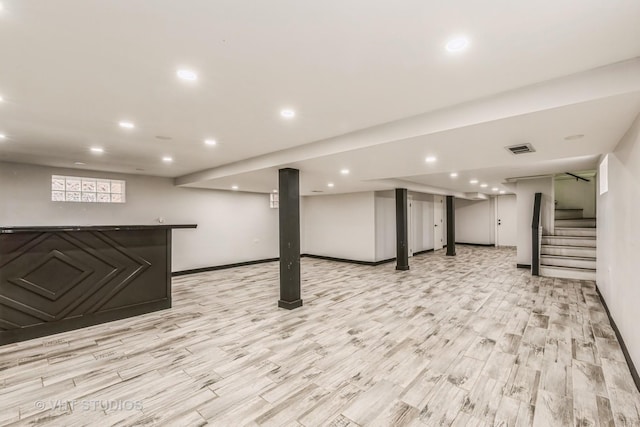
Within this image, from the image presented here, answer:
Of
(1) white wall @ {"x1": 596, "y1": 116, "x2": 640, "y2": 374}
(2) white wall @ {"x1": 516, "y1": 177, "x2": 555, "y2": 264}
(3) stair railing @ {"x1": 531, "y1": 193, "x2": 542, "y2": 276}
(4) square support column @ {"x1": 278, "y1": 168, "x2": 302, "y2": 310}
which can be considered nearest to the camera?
(1) white wall @ {"x1": 596, "y1": 116, "x2": 640, "y2": 374}

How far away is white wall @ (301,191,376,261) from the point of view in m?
9.27

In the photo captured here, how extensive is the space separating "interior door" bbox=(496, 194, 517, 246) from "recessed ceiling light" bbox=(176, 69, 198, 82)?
Answer: 1433 centimetres

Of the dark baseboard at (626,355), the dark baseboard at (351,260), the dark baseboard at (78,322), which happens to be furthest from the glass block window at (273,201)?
the dark baseboard at (626,355)

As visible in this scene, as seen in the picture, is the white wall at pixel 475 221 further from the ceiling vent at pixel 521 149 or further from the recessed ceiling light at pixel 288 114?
the recessed ceiling light at pixel 288 114

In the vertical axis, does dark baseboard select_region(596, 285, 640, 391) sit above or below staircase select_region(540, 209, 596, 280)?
below

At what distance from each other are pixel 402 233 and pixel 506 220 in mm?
7866

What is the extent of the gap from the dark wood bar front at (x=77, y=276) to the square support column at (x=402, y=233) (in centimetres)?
594

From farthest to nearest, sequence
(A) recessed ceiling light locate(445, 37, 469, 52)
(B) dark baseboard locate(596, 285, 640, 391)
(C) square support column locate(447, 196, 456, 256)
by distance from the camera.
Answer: (C) square support column locate(447, 196, 456, 256), (B) dark baseboard locate(596, 285, 640, 391), (A) recessed ceiling light locate(445, 37, 469, 52)

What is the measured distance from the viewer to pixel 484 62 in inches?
81.4

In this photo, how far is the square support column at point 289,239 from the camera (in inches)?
192

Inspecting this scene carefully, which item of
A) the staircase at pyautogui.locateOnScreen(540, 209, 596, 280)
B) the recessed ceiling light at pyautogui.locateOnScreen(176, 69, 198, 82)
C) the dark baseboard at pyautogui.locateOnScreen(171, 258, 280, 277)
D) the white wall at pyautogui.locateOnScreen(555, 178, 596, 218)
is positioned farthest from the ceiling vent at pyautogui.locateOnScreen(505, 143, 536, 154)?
the white wall at pyautogui.locateOnScreen(555, 178, 596, 218)

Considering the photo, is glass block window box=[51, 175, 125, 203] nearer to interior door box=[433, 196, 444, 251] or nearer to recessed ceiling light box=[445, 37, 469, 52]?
recessed ceiling light box=[445, 37, 469, 52]

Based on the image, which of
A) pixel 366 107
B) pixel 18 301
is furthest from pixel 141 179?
pixel 366 107

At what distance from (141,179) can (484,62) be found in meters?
7.65
